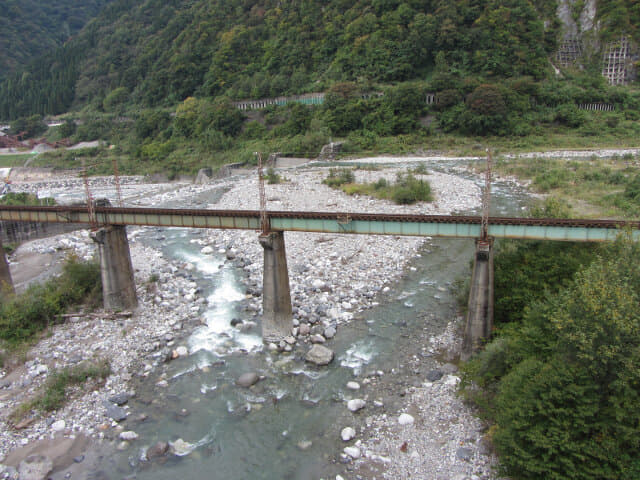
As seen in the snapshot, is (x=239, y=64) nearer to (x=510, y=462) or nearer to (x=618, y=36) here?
(x=618, y=36)

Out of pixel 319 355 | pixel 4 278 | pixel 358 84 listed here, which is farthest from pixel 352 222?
pixel 358 84

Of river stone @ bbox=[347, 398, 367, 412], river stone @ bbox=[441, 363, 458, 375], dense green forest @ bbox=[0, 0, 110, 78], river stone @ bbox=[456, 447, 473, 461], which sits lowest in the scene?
river stone @ bbox=[347, 398, 367, 412]

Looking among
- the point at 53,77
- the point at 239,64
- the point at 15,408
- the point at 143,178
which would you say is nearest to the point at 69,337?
the point at 15,408

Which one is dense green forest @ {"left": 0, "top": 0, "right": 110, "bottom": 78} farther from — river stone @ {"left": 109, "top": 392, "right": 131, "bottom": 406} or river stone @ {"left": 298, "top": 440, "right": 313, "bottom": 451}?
river stone @ {"left": 298, "top": 440, "right": 313, "bottom": 451}

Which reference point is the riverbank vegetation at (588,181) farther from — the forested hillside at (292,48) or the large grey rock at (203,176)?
the large grey rock at (203,176)

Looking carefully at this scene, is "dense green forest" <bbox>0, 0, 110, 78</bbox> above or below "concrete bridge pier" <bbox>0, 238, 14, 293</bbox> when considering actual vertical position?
above

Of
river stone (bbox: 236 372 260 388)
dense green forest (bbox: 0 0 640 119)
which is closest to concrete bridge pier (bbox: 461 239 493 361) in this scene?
river stone (bbox: 236 372 260 388)

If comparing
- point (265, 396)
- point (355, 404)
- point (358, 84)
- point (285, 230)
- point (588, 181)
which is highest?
point (358, 84)

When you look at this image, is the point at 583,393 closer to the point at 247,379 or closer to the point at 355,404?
the point at 355,404
